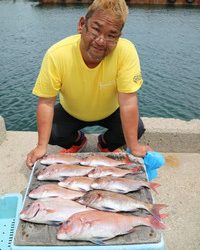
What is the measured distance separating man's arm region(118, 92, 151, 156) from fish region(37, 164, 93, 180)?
1.91 feet

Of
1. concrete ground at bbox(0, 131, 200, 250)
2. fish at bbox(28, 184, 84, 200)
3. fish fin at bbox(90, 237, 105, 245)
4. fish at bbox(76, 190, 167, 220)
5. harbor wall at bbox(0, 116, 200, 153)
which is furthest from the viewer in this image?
harbor wall at bbox(0, 116, 200, 153)

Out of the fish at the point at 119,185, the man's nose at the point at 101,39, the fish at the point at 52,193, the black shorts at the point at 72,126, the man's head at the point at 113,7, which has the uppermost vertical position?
the man's head at the point at 113,7

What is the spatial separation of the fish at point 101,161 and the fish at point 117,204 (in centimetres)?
60

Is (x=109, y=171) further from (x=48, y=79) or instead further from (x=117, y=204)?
(x=48, y=79)

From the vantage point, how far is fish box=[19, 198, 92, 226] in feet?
7.86

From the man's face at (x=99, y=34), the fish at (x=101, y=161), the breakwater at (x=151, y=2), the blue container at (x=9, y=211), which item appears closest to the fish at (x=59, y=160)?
the fish at (x=101, y=161)

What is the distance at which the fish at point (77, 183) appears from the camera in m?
2.78

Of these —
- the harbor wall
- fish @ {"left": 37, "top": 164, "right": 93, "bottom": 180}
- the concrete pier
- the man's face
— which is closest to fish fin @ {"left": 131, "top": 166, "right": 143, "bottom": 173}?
fish @ {"left": 37, "top": 164, "right": 93, "bottom": 180}

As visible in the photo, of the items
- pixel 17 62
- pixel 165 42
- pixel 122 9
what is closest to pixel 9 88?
pixel 17 62

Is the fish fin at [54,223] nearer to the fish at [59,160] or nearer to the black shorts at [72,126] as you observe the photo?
the fish at [59,160]

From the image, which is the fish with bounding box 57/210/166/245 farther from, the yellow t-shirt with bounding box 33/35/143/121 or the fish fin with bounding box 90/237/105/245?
the yellow t-shirt with bounding box 33/35/143/121

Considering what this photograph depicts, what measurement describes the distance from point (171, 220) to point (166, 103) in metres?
8.29

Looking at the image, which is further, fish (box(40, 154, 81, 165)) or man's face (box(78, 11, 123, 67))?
fish (box(40, 154, 81, 165))

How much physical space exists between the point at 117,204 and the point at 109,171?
508 mm
